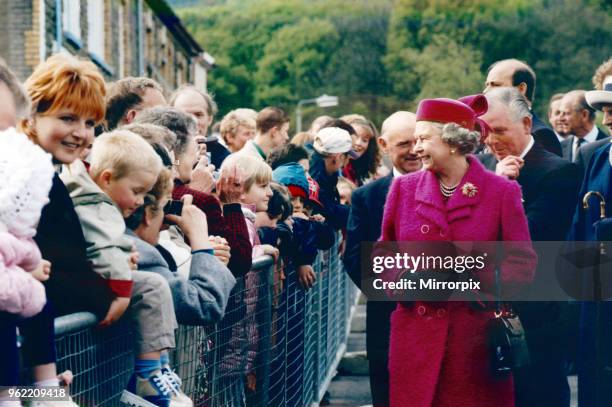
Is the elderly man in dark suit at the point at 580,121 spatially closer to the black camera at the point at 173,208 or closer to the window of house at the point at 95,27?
the black camera at the point at 173,208

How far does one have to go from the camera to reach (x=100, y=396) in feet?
12.4

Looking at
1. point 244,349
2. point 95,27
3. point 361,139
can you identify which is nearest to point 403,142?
point 244,349

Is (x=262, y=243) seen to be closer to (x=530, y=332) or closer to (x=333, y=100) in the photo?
(x=530, y=332)

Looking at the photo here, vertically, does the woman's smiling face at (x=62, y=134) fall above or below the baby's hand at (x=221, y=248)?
above

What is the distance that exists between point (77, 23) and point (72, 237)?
23041mm

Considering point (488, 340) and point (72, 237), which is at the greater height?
point (72, 237)

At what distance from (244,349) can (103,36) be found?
25766 millimetres

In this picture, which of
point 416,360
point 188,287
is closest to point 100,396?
point 188,287

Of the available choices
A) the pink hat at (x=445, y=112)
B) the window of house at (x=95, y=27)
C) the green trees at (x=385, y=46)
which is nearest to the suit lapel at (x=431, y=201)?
the pink hat at (x=445, y=112)

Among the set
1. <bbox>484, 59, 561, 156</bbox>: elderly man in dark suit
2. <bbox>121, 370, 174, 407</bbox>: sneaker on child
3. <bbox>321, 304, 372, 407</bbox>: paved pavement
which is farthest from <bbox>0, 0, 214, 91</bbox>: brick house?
<bbox>121, 370, 174, 407</bbox>: sneaker on child

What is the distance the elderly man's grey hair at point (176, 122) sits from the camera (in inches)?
219

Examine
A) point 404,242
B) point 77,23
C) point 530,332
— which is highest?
point 77,23

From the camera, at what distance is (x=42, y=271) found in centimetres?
347

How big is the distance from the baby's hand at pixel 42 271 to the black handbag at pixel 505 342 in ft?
8.83
